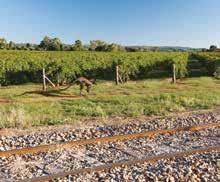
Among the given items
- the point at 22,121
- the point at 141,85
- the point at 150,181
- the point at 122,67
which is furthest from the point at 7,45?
the point at 150,181

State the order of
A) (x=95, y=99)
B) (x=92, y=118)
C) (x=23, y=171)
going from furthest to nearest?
(x=95, y=99)
(x=92, y=118)
(x=23, y=171)

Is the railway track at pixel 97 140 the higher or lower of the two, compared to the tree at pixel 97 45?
lower

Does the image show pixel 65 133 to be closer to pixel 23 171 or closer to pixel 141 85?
pixel 23 171

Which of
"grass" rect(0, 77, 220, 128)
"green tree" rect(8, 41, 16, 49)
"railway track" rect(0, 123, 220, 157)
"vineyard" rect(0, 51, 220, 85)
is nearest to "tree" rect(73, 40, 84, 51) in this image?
"green tree" rect(8, 41, 16, 49)

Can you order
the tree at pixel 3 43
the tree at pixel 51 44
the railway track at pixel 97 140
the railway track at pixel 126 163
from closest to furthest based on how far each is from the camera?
1. the railway track at pixel 126 163
2. the railway track at pixel 97 140
3. the tree at pixel 51 44
4. the tree at pixel 3 43

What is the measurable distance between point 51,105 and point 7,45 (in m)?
88.4

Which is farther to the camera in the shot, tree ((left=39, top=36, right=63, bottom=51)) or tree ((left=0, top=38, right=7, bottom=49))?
tree ((left=0, top=38, right=7, bottom=49))

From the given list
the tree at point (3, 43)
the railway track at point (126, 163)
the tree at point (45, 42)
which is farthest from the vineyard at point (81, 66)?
the tree at point (3, 43)

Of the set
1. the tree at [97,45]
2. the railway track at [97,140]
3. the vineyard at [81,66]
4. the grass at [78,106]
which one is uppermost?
the tree at [97,45]

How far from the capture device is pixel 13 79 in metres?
33.3

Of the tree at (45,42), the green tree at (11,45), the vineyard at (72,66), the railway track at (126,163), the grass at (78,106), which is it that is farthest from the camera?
the green tree at (11,45)

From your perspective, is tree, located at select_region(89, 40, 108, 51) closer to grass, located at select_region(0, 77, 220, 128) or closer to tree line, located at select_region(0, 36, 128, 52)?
tree line, located at select_region(0, 36, 128, 52)

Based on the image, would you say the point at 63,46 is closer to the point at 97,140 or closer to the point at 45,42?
the point at 45,42

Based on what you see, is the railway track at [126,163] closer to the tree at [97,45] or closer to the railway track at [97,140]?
the railway track at [97,140]
